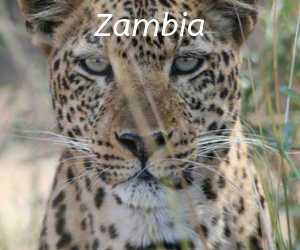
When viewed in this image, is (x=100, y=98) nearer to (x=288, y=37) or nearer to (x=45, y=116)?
(x=288, y=37)

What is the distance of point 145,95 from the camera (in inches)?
187

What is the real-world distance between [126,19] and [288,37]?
2.12m

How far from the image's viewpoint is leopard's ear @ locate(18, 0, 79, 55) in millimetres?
5273

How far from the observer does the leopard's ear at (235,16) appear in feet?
16.9

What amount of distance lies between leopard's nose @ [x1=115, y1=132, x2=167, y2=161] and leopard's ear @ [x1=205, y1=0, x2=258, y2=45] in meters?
0.88

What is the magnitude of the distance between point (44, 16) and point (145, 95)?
87 centimetres

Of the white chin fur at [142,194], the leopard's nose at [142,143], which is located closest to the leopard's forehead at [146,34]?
the leopard's nose at [142,143]

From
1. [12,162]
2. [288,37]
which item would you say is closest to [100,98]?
[288,37]

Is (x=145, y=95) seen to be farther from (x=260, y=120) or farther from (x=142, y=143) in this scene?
(x=260, y=120)

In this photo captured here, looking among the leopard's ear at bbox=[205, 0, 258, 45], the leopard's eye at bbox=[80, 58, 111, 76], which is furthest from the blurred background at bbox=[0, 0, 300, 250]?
the leopard's eye at bbox=[80, 58, 111, 76]

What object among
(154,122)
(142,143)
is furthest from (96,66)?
(142,143)

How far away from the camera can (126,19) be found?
490 centimetres

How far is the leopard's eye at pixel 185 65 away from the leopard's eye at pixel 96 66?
32 cm

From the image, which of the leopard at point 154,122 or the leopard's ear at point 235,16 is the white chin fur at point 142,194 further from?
the leopard's ear at point 235,16
